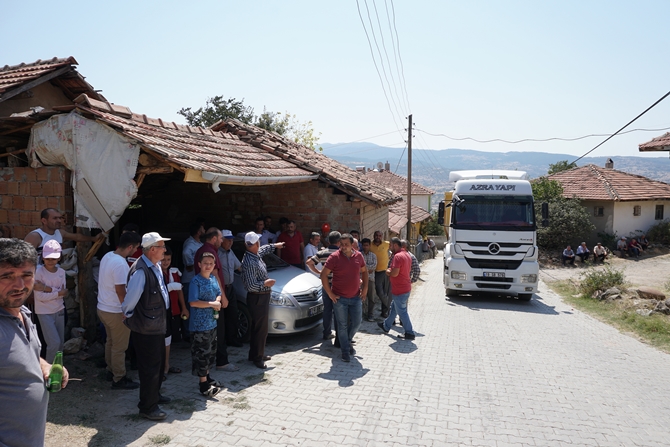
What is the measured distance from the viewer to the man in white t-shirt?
16.3 ft

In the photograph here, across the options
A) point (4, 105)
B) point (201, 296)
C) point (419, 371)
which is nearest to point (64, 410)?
point (201, 296)

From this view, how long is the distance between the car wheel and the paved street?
32 centimetres

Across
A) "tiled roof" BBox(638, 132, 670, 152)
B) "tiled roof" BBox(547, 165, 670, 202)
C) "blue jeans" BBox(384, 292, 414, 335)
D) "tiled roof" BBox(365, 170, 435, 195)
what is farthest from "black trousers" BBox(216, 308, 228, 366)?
"tiled roof" BBox(365, 170, 435, 195)

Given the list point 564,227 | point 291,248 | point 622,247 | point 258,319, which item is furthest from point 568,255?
Result: point 258,319

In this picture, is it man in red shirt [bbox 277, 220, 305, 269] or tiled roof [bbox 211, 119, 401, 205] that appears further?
tiled roof [bbox 211, 119, 401, 205]

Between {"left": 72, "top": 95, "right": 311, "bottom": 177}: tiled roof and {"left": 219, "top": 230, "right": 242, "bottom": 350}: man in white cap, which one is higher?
{"left": 72, "top": 95, "right": 311, "bottom": 177}: tiled roof

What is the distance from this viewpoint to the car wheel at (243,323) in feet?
24.2

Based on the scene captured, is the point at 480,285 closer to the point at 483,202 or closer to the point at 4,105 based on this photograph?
the point at 483,202

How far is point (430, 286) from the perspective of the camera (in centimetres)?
1611

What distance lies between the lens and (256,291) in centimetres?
615

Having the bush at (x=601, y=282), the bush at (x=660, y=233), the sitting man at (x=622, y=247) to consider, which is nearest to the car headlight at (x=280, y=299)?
the bush at (x=601, y=282)

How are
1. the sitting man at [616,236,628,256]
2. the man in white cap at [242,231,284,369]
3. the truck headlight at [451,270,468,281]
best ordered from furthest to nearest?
the sitting man at [616,236,628,256] < the truck headlight at [451,270,468,281] < the man in white cap at [242,231,284,369]

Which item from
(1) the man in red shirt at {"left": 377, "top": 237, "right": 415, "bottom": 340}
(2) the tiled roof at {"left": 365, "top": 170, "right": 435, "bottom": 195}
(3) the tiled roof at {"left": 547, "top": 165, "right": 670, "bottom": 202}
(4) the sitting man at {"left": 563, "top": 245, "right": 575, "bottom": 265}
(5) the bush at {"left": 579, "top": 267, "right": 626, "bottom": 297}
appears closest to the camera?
(1) the man in red shirt at {"left": 377, "top": 237, "right": 415, "bottom": 340}

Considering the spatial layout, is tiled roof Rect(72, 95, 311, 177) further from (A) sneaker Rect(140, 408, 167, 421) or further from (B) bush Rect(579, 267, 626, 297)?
(B) bush Rect(579, 267, 626, 297)
